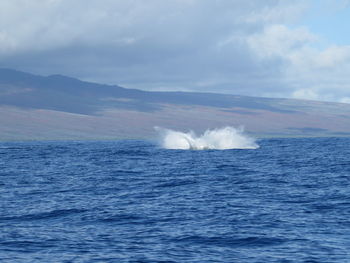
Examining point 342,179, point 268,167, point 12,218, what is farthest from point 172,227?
point 268,167

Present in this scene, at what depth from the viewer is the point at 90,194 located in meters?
37.5

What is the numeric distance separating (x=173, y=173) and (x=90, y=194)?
16.9 m

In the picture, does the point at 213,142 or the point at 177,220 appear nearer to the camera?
the point at 177,220

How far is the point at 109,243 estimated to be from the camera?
73.0ft

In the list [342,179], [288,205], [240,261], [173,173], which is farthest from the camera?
[173,173]

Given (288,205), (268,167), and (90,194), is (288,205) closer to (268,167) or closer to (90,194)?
(90,194)

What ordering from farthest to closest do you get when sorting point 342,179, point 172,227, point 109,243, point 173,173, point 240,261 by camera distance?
point 173,173
point 342,179
point 172,227
point 109,243
point 240,261

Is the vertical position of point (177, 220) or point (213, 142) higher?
point (213, 142)

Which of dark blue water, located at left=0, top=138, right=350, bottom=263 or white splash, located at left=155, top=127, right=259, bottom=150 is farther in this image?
white splash, located at left=155, top=127, right=259, bottom=150

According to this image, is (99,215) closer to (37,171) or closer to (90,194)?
(90,194)

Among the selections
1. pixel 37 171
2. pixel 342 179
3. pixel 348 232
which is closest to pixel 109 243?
pixel 348 232

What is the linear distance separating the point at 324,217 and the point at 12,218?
604 inches

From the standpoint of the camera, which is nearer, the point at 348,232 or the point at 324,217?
the point at 348,232

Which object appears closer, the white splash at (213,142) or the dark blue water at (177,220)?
the dark blue water at (177,220)
